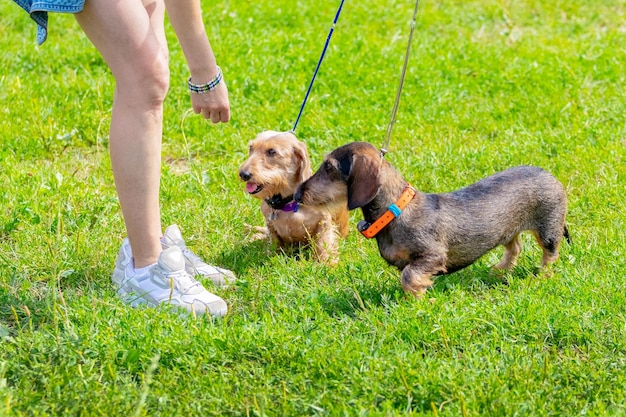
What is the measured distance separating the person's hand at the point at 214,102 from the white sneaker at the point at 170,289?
815 millimetres

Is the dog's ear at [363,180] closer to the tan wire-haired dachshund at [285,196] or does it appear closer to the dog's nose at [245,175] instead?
the tan wire-haired dachshund at [285,196]

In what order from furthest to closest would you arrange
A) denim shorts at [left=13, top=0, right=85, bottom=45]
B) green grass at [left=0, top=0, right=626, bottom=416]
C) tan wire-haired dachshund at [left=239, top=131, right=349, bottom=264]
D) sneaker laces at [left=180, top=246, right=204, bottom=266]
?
tan wire-haired dachshund at [left=239, top=131, right=349, bottom=264], sneaker laces at [left=180, top=246, right=204, bottom=266], denim shorts at [left=13, top=0, right=85, bottom=45], green grass at [left=0, top=0, right=626, bottom=416]

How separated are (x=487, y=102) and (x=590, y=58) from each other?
1589 millimetres

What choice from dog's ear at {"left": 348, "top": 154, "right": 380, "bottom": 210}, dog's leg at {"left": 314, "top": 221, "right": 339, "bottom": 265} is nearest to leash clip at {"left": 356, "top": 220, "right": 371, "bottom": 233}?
dog's ear at {"left": 348, "top": 154, "right": 380, "bottom": 210}

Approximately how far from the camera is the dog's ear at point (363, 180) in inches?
178

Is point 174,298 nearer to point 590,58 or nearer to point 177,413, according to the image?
point 177,413

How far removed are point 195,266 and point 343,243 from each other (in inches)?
40.0

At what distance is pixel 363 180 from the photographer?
178 inches

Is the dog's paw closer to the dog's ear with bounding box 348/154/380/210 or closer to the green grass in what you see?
the green grass

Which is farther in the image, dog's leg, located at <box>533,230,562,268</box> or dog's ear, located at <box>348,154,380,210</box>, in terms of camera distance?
dog's leg, located at <box>533,230,562,268</box>

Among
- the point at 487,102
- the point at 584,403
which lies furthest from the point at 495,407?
the point at 487,102

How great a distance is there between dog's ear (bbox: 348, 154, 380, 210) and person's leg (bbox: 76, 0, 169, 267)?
3.29 feet

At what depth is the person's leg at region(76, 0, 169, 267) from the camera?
4.11 m

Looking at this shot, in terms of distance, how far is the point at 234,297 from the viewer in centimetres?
475
